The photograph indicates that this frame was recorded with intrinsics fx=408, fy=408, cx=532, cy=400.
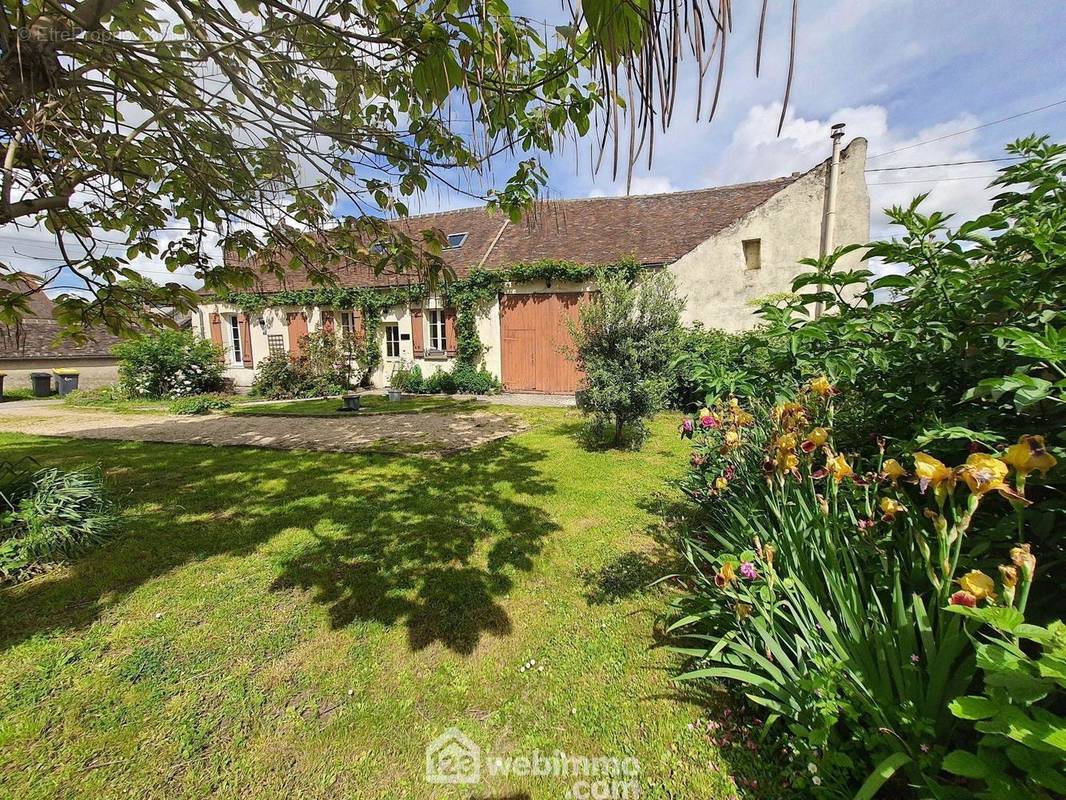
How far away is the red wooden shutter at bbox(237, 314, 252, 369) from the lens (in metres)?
17.3

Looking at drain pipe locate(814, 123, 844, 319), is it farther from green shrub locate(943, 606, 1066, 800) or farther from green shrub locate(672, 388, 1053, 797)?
green shrub locate(943, 606, 1066, 800)

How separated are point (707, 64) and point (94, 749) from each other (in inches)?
130

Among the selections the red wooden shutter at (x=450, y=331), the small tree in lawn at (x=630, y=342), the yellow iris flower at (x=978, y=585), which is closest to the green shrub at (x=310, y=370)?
the red wooden shutter at (x=450, y=331)

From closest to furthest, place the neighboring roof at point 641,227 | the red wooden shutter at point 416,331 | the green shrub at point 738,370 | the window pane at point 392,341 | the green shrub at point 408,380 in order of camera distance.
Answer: the green shrub at point 738,370 → the neighboring roof at point 641,227 → the green shrub at point 408,380 → the red wooden shutter at point 416,331 → the window pane at point 392,341

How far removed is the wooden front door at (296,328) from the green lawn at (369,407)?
416cm

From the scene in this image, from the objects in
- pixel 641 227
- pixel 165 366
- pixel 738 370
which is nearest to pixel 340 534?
pixel 738 370

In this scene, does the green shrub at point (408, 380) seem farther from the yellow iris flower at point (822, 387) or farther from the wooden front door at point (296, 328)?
the yellow iris flower at point (822, 387)

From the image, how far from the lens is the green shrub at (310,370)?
14.9 m

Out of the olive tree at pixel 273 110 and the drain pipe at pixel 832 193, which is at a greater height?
the drain pipe at pixel 832 193

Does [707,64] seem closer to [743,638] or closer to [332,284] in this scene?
[743,638]

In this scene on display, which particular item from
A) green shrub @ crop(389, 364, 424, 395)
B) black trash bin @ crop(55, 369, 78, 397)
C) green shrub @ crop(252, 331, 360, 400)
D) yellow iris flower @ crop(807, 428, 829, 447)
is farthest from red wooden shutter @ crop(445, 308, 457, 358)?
black trash bin @ crop(55, 369, 78, 397)

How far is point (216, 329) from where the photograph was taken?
18.0 m

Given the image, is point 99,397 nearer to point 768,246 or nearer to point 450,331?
point 450,331

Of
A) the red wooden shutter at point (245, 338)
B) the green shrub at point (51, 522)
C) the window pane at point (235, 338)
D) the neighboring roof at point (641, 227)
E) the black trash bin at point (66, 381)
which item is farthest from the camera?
the black trash bin at point (66, 381)
